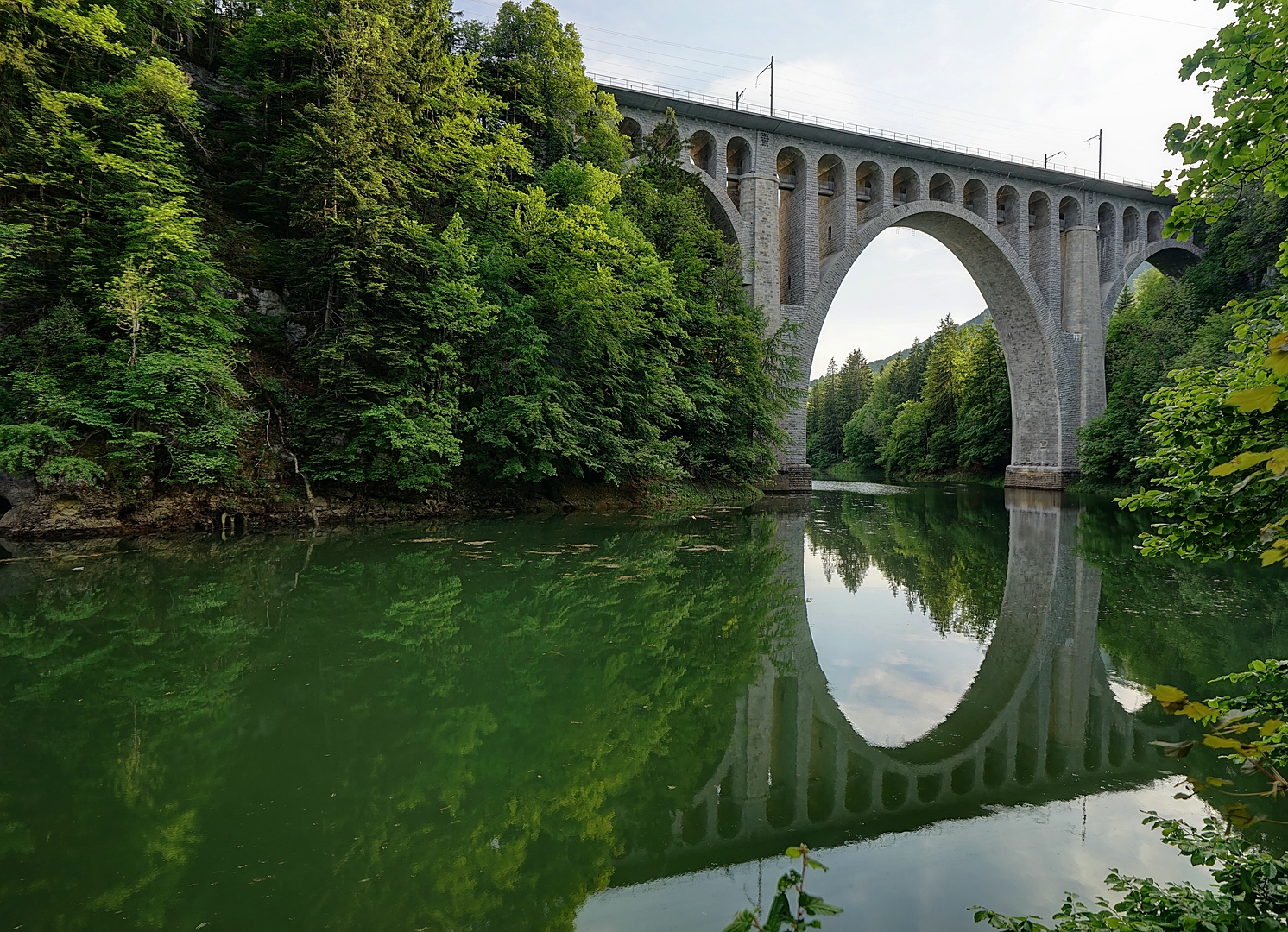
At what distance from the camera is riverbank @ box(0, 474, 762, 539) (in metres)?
10.4

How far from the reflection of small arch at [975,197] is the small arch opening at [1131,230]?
8.40 m

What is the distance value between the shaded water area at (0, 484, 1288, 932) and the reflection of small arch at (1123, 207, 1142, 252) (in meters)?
30.3

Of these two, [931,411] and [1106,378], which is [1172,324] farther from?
[931,411]

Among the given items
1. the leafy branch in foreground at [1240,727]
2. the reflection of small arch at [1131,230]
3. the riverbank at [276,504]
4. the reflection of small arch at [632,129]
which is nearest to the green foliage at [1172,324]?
the reflection of small arch at [1131,230]

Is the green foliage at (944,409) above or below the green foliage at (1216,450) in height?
above

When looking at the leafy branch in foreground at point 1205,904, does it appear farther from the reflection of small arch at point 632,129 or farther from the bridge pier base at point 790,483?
the reflection of small arch at point 632,129

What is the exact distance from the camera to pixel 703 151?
83.8 ft

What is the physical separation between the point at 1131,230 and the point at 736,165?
20577 mm

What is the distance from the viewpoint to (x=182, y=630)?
5.92 m

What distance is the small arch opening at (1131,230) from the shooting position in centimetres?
3191

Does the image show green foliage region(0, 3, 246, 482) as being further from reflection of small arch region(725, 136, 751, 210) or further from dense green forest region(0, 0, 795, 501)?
reflection of small arch region(725, 136, 751, 210)

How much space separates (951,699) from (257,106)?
734 inches

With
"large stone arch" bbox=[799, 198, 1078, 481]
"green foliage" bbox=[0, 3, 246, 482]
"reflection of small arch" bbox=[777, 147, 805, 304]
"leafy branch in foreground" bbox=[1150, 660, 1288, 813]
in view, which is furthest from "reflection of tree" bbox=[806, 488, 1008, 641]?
"large stone arch" bbox=[799, 198, 1078, 481]

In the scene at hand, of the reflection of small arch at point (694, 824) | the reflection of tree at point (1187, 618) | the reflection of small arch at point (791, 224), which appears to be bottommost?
the reflection of small arch at point (694, 824)
